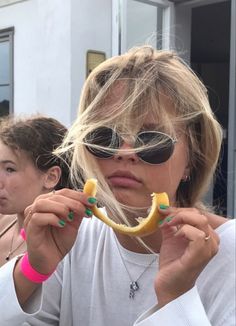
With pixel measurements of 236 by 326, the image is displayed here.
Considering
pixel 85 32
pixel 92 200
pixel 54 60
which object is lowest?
pixel 92 200

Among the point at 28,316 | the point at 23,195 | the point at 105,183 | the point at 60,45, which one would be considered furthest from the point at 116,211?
the point at 60,45

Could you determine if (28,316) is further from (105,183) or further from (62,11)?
(62,11)

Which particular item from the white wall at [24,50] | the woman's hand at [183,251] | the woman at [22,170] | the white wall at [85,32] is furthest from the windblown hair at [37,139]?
the white wall at [24,50]

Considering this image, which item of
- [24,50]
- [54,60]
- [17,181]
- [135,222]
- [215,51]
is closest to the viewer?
[135,222]

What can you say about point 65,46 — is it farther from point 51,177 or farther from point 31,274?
point 31,274

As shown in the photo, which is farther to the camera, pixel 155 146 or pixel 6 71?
pixel 6 71

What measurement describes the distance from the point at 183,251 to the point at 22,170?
132 cm

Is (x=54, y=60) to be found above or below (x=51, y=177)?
above

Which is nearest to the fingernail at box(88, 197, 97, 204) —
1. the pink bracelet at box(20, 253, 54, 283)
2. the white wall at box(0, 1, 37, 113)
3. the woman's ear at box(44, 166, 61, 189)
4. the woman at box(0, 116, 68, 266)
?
the pink bracelet at box(20, 253, 54, 283)

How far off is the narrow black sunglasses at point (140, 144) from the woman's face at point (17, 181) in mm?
1056

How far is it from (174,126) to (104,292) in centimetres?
52

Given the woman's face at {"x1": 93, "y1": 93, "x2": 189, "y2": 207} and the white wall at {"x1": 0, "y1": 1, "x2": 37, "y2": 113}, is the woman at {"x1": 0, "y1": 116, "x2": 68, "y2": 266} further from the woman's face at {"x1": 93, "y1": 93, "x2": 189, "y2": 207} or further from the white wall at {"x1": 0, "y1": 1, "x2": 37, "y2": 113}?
the white wall at {"x1": 0, "y1": 1, "x2": 37, "y2": 113}

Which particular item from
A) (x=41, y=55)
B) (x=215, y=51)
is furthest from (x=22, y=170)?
(x=215, y=51)

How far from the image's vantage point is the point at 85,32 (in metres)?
5.77
